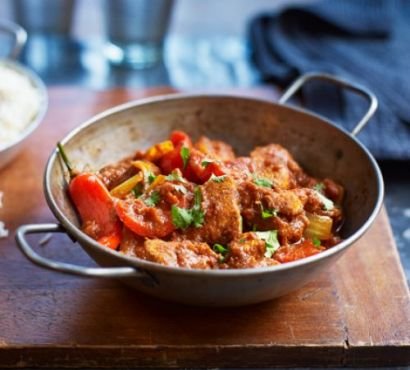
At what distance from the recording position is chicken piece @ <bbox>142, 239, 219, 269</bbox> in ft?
4.92

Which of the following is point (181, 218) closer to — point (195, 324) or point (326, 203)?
point (195, 324)

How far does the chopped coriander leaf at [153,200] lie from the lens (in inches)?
65.1

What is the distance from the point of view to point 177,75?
9.48 feet

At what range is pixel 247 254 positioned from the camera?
1543mm

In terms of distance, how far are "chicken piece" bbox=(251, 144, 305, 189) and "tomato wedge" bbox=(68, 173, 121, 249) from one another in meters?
0.40

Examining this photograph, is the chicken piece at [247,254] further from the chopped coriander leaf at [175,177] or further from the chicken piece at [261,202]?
the chopped coriander leaf at [175,177]

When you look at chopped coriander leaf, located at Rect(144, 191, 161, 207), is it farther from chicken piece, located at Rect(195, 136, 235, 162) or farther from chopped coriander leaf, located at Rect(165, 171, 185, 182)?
chicken piece, located at Rect(195, 136, 235, 162)

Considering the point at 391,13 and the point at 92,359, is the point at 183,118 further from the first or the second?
the point at 391,13

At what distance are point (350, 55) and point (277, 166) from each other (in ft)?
3.69

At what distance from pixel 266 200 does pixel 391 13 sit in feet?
5.55

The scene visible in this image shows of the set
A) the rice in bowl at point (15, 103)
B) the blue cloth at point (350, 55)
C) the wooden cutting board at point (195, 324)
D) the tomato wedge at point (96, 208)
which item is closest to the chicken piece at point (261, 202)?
the wooden cutting board at point (195, 324)

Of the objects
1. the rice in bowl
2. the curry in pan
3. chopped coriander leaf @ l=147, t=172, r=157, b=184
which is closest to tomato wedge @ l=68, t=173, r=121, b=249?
the curry in pan

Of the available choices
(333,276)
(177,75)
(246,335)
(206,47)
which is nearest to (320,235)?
(333,276)

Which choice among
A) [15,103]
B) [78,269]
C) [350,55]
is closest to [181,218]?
[78,269]
